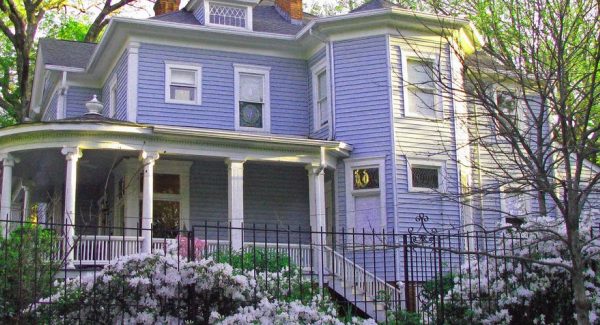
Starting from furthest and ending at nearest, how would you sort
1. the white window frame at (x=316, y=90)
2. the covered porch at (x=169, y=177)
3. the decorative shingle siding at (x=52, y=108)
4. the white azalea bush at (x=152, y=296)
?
the decorative shingle siding at (x=52, y=108)
the white window frame at (x=316, y=90)
the covered porch at (x=169, y=177)
the white azalea bush at (x=152, y=296)

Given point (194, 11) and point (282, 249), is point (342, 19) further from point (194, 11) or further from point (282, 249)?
point (282, 249)

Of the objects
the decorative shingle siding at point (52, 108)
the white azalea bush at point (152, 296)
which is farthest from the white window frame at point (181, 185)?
the white azalea bush at point (152, 296)

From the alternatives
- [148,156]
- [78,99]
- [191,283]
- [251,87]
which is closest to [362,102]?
[251,87]

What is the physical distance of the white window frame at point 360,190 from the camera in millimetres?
17719

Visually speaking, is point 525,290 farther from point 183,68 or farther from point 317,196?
point 183,68

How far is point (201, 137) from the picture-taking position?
16.2 m

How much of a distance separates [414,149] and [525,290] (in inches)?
364

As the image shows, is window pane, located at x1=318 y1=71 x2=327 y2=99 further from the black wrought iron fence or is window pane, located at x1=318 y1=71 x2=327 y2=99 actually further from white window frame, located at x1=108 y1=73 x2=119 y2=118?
the black wrought iron fence

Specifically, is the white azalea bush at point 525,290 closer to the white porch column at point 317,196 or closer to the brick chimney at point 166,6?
the white porch column at point 317,196

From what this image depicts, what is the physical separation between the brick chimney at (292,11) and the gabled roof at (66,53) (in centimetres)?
607

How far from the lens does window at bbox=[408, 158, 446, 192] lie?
1788 centimetres

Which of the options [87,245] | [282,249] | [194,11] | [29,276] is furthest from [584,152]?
[194,11]

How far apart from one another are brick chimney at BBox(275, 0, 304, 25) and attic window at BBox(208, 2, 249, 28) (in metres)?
2.37

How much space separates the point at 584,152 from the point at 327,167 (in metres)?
10.8
